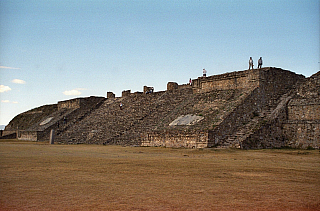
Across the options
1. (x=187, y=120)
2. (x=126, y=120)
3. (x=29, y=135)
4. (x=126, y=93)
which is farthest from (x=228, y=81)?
(x=29, y=135)

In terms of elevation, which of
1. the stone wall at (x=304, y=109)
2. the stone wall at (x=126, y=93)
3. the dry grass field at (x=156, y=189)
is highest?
the stone wall at (x=126, y=93)

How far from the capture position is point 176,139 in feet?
61.1

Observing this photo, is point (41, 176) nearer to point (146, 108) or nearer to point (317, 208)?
Result: point (317, 208)

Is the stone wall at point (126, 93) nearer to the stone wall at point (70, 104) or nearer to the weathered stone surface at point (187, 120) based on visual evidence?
the stone wall at point (70, 104)

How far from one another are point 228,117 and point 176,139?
10.4ft

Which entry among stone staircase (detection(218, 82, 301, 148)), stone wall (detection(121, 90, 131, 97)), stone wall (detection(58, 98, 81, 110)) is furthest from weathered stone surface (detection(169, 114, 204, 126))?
stone wall (detection(58, 98, 81, 110))

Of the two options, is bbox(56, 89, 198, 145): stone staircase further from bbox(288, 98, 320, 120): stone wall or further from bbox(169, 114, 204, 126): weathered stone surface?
bbox(288, 98, 320, 120): stone wall

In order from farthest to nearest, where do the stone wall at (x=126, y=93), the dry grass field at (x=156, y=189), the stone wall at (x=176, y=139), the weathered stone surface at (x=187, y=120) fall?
the stone wall at (x=126, y=93) → the weathered stone surface at (x=187, y=120) → the stone wall at (x=176, y=139) → the dry grass field at (x=156, y=189)

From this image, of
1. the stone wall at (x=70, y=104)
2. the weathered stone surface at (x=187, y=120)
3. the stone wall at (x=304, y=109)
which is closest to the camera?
the stone wall at (x=304, y=109)

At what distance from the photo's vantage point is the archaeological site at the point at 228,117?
57.2ft

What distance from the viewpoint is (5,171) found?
293 inches

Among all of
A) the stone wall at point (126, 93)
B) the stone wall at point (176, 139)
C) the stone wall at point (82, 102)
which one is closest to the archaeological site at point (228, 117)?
the stone wall at point (176, 139)

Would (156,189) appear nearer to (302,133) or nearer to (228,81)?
(302,133)

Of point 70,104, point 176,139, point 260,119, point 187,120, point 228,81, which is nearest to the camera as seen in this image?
point 176,139
